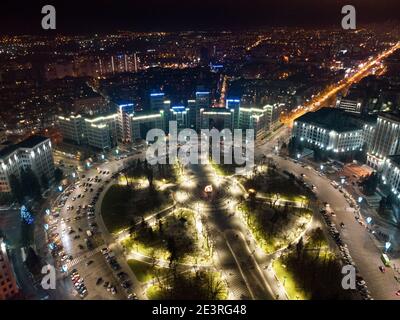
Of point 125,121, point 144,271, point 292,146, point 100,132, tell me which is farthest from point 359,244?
point 125,121

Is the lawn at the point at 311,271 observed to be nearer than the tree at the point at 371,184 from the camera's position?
Yes

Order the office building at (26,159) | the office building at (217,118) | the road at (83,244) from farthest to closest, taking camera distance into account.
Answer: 1. the office building at (217,118)
2. the office building at (26,159)
3. the road at (83,244)

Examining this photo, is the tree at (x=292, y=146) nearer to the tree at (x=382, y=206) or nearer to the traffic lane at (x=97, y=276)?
the tree at (x=382, y=206)

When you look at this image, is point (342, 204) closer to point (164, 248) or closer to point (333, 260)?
point (333, 260)

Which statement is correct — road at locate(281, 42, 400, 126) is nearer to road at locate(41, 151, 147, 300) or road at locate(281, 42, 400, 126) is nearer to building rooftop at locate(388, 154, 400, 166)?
building rooftop at locate(388, 154, 400, 166)

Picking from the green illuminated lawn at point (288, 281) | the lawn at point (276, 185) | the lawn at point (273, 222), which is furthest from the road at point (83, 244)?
the lawn at point (276, 185)

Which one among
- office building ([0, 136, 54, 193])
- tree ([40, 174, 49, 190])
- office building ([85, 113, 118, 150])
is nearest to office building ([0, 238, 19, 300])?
office building ([0, 136, 54, 193])
